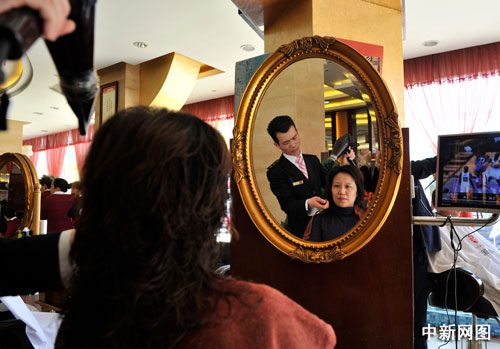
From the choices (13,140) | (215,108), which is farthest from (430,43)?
(13,140)

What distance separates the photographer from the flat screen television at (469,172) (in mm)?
1110

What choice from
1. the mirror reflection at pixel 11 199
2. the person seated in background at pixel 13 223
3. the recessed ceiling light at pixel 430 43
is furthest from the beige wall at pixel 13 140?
the recessed ceiling light at pixel 430 43

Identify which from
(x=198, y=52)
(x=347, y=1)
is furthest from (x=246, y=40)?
(x=347, y=1)

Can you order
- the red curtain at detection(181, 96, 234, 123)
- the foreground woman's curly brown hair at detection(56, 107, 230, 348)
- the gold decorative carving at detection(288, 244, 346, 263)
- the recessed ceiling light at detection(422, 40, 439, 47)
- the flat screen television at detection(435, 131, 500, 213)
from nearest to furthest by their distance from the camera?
the foreground woman's curly brown hair at detection(56, 107, 230, 348) → the flat screen television at detection(435, 131, 500, 213) → the gold decorative carving at detection(288, 244, 346, 263) → the recessed ceiling light at detection(422, 40, 439, 47) → the red curtain at detection(181, 96, 234, 123)

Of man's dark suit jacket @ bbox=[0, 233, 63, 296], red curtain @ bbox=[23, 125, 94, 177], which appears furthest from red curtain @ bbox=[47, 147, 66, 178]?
man's dark suit jacket @ bbox=[0, 233, 63, 296]

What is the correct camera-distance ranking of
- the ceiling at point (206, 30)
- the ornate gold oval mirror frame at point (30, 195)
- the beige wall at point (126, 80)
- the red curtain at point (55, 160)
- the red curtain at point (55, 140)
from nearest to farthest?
the ornate gold oval mirror frame at point (30, 195), the ceiling at point (206, 30), the beige wall at point (126, 80), the red curtain at point (55, 140), the red curtain at point (55, 160)

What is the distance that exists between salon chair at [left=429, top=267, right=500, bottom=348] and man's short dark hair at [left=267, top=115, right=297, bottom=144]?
3.73 ft

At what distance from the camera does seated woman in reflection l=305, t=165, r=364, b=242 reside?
1.23 m

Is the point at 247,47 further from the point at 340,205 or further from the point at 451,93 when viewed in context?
the point at 340,205

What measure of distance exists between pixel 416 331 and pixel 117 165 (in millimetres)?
2026

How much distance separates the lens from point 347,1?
2348 mm

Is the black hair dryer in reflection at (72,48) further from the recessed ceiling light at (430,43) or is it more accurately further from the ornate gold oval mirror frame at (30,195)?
the recessed ceiling light at (430,43)

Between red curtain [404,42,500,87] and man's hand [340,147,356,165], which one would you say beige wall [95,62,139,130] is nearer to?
red curtain [404,42,500,87]

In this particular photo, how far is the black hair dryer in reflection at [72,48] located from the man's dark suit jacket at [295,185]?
91cm
